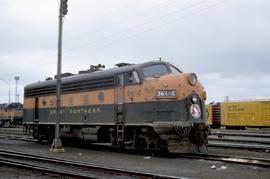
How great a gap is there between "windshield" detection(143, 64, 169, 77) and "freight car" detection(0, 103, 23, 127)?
3320 cm

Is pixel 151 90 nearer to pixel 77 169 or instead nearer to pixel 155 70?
pixel 155 70

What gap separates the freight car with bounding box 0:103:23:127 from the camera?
4525cm

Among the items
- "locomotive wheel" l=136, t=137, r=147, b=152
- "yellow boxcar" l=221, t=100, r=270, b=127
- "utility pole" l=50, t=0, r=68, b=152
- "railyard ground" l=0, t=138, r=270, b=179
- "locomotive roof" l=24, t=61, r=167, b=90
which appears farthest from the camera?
"yellow boxcar" l=221, t=100, r=270, b=127

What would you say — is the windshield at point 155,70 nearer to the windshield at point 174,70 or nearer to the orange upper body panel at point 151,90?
the windshield at point 174,70

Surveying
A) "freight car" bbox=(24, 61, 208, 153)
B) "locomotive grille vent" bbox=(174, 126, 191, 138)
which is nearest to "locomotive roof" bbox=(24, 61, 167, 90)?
"freight car" bbox=(24, 61, 208, 153)

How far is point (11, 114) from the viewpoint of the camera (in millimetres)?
45750

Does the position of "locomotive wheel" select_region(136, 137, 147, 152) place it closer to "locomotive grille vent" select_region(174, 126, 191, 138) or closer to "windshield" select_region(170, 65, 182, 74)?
"locomotive grille vent" select_region(174, 126, 191, 138)

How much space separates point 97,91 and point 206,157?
5.45 metres

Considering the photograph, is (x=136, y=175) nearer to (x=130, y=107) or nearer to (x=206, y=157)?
(x=206, y=157)

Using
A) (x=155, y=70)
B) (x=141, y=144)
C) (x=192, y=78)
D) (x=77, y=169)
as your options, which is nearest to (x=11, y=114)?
(x=141, y=144)

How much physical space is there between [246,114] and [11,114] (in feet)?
84.8

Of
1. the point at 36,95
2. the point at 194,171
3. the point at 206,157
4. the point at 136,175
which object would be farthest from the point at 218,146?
the point at 36,95

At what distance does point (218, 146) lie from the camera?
55.5 feet

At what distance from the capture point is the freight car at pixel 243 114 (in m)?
34.2
